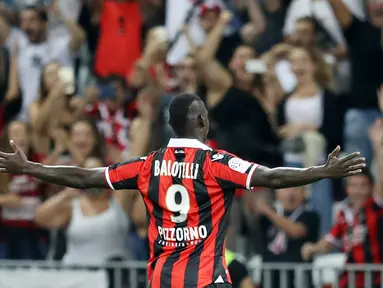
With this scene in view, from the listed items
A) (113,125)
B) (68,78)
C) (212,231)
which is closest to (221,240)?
(212,231)

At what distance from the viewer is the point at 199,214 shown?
325 inches

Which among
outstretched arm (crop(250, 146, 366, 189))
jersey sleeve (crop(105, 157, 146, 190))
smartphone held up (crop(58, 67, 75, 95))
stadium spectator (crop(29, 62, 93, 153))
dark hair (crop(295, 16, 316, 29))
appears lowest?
outstretched arm (crop(250, 146, 366, 189))

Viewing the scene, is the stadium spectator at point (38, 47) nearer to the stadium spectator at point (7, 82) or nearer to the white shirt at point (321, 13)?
the stadium spectator at point (7, 82)

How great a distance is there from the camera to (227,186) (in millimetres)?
8203

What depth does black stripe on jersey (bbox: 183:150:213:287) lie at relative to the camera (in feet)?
27.0

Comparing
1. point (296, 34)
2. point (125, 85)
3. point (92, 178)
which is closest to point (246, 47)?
point (296, 34)

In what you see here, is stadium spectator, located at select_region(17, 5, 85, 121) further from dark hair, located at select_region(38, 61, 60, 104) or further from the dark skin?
the dark skin

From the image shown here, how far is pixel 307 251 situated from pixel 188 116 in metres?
4.11

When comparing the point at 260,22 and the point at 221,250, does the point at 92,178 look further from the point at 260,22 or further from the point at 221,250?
the point at 260,22

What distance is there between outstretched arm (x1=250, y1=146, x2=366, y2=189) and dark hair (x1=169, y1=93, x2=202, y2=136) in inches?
24.9

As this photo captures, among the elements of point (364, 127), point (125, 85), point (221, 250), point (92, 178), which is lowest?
point (221, 250)

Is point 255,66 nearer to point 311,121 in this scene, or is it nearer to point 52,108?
point 311,121

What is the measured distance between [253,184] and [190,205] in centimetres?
51

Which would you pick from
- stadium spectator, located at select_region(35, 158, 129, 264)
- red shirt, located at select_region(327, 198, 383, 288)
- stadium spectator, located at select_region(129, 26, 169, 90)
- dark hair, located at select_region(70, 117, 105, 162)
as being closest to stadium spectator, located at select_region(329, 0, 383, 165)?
red shirt, located at select_region(327, 198, 383, 288)
